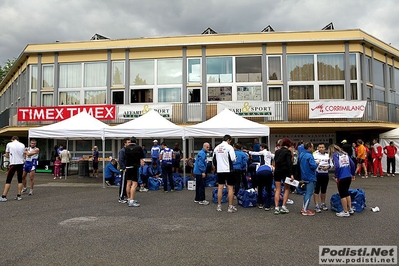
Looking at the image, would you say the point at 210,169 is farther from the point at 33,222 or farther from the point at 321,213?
the point at 33,222

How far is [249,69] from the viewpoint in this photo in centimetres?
1958

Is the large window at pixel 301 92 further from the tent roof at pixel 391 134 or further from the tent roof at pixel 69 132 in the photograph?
the tent roof at pixel 69 132

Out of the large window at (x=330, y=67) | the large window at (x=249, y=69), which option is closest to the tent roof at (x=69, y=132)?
the large window at (x=249, y=69)

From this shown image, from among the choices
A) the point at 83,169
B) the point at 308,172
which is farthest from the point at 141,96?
the point at 308,172

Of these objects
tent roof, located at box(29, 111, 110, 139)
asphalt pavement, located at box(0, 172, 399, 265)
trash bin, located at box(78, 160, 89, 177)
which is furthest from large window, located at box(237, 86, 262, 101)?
asphalt pavement, located at box(0, 172, 399, 265)

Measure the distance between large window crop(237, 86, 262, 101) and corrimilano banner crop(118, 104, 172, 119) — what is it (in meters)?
4.02

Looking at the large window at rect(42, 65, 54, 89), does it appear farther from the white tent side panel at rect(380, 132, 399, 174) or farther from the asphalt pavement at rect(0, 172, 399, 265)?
the white tent side panel at rect(380, 132, 399, 174)

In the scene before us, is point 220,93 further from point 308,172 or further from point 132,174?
point 308,172

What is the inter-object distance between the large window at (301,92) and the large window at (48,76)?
14.2 m

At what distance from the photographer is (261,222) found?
22.3ft

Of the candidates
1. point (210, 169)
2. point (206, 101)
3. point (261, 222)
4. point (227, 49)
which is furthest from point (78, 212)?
point (227, 49)

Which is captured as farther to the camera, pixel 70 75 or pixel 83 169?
pixel 70 75

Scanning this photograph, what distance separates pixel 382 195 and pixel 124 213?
24.7ft

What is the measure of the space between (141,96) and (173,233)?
14939 millimetres
